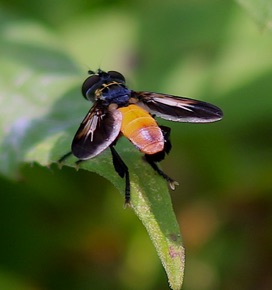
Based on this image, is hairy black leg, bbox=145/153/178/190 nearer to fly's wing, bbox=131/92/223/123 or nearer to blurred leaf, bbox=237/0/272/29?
fly's wing, bbox=131/92/223/123

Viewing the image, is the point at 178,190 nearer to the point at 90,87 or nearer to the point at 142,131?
the point at 90,87

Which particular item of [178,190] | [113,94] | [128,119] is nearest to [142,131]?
[128,119]

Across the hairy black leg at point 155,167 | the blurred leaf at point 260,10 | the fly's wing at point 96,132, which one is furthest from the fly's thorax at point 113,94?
the blurred leaf at point 260,10

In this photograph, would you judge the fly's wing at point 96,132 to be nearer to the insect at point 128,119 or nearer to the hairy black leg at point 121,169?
the insect at point 128,119

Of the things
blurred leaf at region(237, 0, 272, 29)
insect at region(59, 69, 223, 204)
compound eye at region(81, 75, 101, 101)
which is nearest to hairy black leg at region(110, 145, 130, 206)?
insect at region(59, 69, 223, 204)

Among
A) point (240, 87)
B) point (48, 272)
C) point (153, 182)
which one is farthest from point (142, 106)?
point (48, 272)
